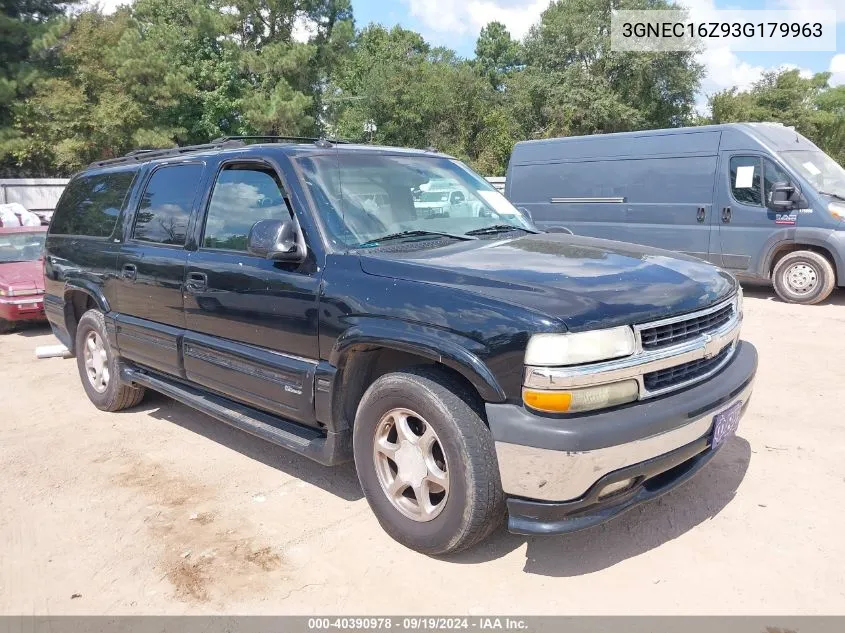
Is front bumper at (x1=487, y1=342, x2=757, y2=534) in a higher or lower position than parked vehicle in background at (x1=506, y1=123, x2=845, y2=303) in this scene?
lower

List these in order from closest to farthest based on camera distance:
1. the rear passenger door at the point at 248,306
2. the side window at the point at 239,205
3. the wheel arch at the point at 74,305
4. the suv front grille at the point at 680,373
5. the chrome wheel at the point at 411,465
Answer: the suv front grille at the point at 680,373 < the chrome wheel at the point at 411,465 < the rear passenger door at the point at 248,306 < the side window at the point at 239,205 < the wheel arch at the point at 74,305

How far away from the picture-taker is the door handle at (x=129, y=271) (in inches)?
190

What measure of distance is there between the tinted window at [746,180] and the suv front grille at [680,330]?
6.97m

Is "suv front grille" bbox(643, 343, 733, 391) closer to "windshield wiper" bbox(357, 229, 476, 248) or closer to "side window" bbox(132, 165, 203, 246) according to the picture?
"windshield wiper" bbox(357, 229, 476, 248)

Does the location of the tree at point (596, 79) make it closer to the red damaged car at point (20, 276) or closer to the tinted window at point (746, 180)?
the tinted window at point (746, 180)

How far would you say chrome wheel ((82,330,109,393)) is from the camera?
18.1 ft

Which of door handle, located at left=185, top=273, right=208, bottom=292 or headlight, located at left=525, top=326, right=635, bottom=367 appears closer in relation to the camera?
headlight, located at left=525, top=326, right=635, bottom=367

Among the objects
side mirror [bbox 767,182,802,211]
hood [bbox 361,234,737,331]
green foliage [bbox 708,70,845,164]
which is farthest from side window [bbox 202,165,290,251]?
green foliage [bbox 708,70,845,164]

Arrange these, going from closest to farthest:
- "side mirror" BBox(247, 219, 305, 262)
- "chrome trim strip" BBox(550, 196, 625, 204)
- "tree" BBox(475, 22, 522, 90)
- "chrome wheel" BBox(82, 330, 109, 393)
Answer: "side mirror" BBox(247, 219, 305, 262) < "chrome wheel" BBox(82, 330, 109, 393) < "chrome trim strip" BBox(550, 196, 625, 204) < "tree" BBox(475, 22, 522, 90)

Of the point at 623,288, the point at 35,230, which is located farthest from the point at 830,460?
the point at 35,230

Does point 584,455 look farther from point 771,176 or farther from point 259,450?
point 771,176

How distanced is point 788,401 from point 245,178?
4.29 m

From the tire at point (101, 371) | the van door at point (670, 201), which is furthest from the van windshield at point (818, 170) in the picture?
the tire at point (101, 371)

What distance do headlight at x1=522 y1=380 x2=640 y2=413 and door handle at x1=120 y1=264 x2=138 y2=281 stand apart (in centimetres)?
323
